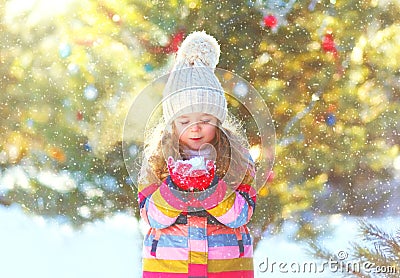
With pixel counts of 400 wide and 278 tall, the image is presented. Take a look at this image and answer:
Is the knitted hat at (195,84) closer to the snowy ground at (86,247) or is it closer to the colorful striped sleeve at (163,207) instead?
the colorful striped sleeve at (163,207)

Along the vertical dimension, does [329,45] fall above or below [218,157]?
above

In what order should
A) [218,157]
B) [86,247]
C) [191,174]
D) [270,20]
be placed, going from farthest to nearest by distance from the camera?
[86,247] < [270,20] < [218,157] < [191,174]

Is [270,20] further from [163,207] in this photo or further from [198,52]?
[163,207]

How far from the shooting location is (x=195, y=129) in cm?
110

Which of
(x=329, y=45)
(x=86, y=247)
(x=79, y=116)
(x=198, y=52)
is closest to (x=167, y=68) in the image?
(x=79, y=116)

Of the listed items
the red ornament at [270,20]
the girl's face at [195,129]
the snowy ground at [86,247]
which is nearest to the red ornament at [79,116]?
the snowy ground at [86,247]

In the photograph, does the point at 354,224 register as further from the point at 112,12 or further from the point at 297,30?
the point at 112,12

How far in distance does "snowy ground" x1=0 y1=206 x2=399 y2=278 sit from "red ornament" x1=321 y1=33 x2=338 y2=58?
0.55 meters

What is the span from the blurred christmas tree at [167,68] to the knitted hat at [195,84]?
489 millimetres

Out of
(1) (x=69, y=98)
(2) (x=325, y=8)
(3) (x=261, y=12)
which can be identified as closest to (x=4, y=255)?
(1) (x=69, y=98)

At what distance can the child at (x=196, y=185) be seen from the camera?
1050 mm

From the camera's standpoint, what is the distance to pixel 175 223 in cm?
108

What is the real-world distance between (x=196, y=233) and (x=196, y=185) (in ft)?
0.31

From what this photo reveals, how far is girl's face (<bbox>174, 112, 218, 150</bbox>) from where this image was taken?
110 centimetres
